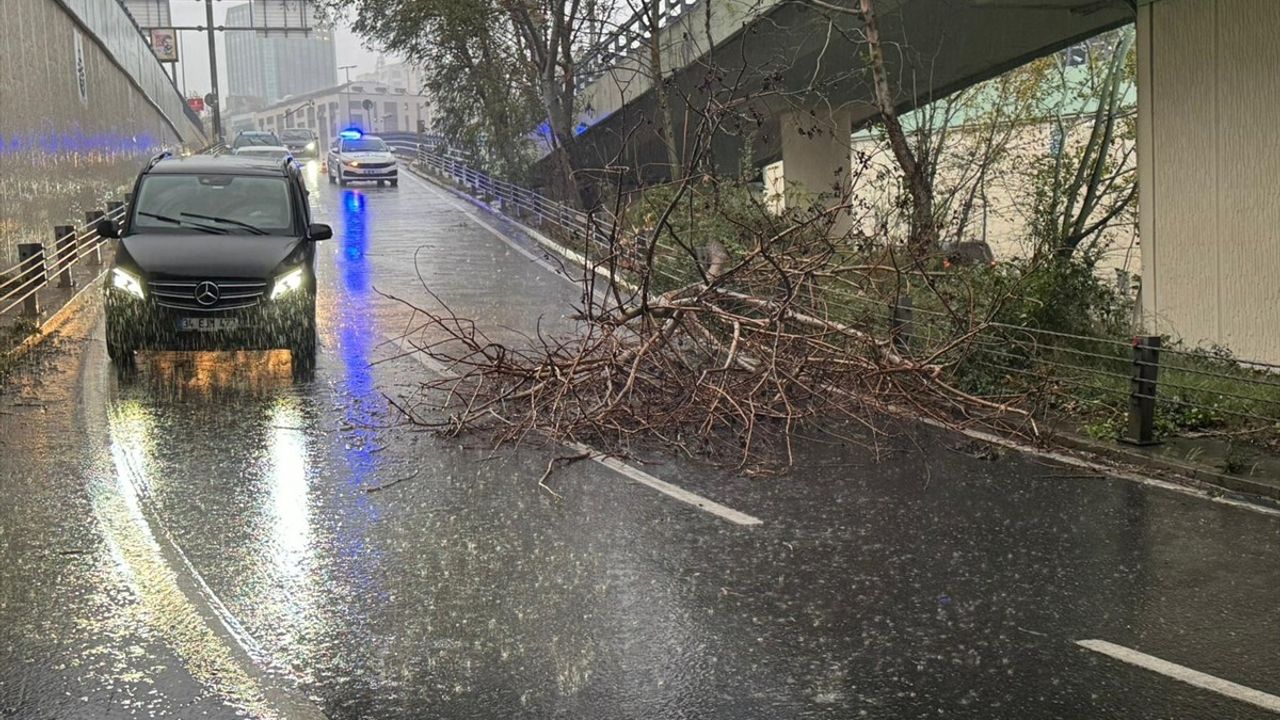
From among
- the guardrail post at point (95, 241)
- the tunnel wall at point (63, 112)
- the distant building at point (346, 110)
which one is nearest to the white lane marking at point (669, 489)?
the tunnel wall at point (63, 112)

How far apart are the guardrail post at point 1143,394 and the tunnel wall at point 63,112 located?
15035mm

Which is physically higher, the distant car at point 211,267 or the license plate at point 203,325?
the distant car at point 211,267

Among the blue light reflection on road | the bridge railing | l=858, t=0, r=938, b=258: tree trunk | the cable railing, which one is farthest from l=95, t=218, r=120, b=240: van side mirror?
the bridge railing

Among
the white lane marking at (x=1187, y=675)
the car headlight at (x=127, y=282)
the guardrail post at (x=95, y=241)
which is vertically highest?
the guardrail post at (x=95, y=241)

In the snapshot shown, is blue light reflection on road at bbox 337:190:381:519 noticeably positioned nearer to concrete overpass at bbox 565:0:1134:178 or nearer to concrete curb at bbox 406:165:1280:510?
concrete overpass at bbox 565:0:1134:178

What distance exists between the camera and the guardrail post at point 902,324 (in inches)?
451

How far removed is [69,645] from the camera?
570 centimetres

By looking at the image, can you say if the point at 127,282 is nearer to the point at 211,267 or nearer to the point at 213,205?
the point at 211,267

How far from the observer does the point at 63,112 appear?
968 inches

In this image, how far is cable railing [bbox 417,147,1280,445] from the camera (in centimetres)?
982

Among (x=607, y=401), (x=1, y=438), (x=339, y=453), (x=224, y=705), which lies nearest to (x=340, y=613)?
(x=224, y=705)

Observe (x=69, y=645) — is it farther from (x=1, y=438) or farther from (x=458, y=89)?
(x=458, y=89)

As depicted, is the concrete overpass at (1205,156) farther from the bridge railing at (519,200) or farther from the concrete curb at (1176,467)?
the bridge railing at (519,200)

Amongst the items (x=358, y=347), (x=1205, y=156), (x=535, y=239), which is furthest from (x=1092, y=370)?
(x=535, y=239)
